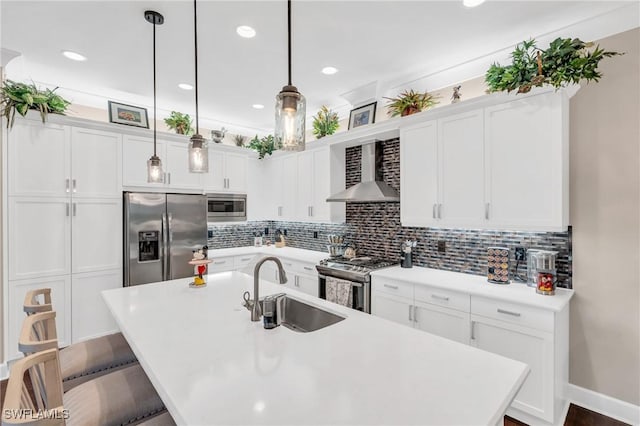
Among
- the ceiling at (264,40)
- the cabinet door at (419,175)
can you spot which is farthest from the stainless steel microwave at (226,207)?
the cabinet door at (419,175)

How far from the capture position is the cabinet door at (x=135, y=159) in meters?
3.70

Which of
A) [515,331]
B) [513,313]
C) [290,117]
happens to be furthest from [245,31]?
[515,331]

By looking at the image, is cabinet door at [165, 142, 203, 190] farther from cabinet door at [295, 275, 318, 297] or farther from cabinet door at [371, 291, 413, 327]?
cabinet door at [371, 291, 413, 327]

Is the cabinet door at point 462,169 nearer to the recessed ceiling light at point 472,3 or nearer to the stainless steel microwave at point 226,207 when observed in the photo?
the recessed ceiling light at point 472,3

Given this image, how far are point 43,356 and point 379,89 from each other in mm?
3632

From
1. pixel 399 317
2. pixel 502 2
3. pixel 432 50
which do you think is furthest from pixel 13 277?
pixel 502 2

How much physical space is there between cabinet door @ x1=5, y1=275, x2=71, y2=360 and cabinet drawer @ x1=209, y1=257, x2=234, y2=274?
1.62m

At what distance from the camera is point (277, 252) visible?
15.9 ft

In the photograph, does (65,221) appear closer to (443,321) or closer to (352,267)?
(352,267)

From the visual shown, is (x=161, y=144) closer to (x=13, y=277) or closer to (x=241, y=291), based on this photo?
(x=13, y=277)

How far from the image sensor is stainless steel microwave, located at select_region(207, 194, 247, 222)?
4.54 m

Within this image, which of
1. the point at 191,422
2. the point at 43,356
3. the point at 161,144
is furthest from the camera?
the point at 161,144

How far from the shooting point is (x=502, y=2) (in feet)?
7.25

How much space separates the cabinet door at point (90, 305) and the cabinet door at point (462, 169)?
3719mm
